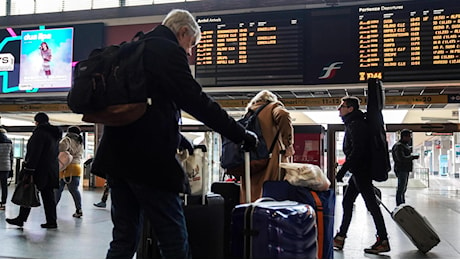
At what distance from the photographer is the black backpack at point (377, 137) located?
397 centimetres

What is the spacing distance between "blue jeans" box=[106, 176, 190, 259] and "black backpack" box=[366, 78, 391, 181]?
2634 millimetres

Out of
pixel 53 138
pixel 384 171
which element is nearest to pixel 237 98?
pixel 53 138

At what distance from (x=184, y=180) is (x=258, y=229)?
50 cm

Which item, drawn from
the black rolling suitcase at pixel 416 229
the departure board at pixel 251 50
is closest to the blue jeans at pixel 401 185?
the departure board at pixel 251 50

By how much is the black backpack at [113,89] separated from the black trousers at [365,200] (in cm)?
289

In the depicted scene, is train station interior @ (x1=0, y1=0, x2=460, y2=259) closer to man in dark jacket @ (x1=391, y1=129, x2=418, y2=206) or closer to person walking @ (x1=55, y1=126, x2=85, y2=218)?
person walking @ (x1=55, y1=126, x2=85, y2=218)

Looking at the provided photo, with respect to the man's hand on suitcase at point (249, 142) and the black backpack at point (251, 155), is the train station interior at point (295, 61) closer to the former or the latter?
the black backpack at point (251, 155)

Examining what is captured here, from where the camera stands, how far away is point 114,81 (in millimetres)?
1734

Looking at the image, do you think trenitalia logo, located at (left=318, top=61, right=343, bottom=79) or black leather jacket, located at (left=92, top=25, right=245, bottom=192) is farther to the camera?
trenitalia logo, located at (left=318, top=61, right=343, bottom=79)

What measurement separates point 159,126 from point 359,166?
9.01 feet

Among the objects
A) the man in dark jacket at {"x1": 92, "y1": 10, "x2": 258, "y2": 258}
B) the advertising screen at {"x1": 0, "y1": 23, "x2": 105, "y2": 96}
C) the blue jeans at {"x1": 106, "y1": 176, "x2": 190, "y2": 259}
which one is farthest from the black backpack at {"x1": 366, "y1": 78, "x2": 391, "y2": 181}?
the advertising screen at {"x1": 0, "y1": 23, "x2": 105, "y2": 96}

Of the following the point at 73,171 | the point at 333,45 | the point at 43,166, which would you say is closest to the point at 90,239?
the point at 43,166

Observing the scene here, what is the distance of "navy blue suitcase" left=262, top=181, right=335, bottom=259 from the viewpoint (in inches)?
112

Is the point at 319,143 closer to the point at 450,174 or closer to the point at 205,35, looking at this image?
the point at 205,35
